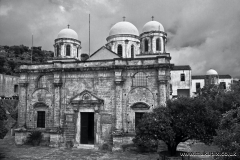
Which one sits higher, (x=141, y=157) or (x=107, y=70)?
(x=107, y=70)

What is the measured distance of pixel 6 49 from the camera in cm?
6122

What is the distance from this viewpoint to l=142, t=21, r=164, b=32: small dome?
22812 mm

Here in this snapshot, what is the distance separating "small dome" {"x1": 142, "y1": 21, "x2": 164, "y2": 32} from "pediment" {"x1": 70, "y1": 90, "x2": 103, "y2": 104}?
981cm

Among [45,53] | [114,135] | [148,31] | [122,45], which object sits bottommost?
[114,135]

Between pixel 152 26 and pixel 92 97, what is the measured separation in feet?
34.3

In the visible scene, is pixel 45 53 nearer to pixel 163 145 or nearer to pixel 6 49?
pixel 6 49

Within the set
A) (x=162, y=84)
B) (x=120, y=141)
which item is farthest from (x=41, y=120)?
(x=162, y=84)

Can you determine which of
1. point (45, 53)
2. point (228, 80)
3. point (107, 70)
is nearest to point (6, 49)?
point (45, 53)

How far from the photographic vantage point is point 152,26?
22.9 meters

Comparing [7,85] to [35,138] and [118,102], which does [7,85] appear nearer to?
[35,138]

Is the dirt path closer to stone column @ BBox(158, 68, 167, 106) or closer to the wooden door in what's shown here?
the wooden door

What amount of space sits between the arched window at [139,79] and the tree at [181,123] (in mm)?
5337

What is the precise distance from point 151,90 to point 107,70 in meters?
4.12

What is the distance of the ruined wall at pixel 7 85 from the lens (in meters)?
38.7
